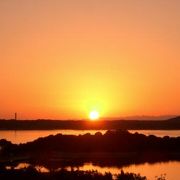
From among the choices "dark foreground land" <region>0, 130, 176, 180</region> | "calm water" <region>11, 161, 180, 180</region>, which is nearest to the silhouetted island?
"dark foreground land" <region>0, 130, 176, 180</region>

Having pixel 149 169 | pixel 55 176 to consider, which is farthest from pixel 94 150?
pixel 55 176

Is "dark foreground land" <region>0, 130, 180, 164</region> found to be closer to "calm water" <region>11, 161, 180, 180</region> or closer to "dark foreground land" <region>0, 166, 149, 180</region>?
"calm water" <region>11, 161, 180, 180</region>

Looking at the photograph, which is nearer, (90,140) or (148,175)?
(148,175)

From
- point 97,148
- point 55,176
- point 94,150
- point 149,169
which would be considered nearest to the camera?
point 55,176

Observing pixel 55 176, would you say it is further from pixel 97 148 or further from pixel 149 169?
pixel 97 148

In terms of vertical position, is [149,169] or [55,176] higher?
[55,176]

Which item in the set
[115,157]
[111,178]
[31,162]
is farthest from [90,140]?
[111,178]

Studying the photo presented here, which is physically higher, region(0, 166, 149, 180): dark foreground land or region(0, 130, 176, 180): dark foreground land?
region(0, 130, 176, 180): dark foreground land

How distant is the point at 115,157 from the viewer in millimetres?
48844

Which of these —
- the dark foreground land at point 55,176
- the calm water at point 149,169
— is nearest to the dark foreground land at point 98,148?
the calm water at point 149,169

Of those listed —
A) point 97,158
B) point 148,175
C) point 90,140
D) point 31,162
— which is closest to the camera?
point 148,175

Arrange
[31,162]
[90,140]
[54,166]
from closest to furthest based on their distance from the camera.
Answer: [54,166] < [31,162] < [90,140]

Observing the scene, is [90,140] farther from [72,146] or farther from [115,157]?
[115,157]

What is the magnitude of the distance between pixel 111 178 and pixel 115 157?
18217 millimetres
